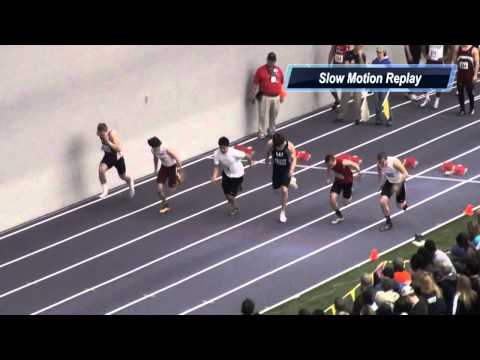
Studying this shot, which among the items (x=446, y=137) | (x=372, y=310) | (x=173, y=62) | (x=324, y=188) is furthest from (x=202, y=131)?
(x=372, y=310)

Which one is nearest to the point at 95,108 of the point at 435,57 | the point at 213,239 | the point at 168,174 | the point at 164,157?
the point at 164,157

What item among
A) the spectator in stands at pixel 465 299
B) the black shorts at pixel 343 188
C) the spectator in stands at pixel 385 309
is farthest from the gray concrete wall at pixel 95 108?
the spectator in stands at pixel 465 299

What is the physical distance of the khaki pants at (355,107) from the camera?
2598 centimetres

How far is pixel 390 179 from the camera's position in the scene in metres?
20.2

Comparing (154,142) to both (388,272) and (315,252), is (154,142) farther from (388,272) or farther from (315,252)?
(388,272)

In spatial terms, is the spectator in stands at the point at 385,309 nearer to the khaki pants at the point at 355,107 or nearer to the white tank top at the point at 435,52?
the khaki pants at the point at 355,107

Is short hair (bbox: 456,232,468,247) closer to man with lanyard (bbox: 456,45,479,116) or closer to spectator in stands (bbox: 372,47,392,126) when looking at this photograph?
spectator in stands (bbox: 372,47,392,126)

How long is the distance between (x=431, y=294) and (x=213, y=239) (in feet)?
23.3

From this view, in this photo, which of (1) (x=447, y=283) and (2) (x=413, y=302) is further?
(1) (x=447, y=283)

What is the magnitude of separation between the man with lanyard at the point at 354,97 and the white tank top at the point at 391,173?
588 centimetres

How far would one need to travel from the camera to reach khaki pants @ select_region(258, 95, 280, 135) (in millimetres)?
25219

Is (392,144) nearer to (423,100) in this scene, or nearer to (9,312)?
(423,100)

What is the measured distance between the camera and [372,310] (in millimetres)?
14055

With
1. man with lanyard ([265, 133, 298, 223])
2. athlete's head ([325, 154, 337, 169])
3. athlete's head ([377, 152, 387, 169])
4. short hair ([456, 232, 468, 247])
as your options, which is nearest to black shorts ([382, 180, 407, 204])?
athlete's head ([377, 152, 387, 169])
